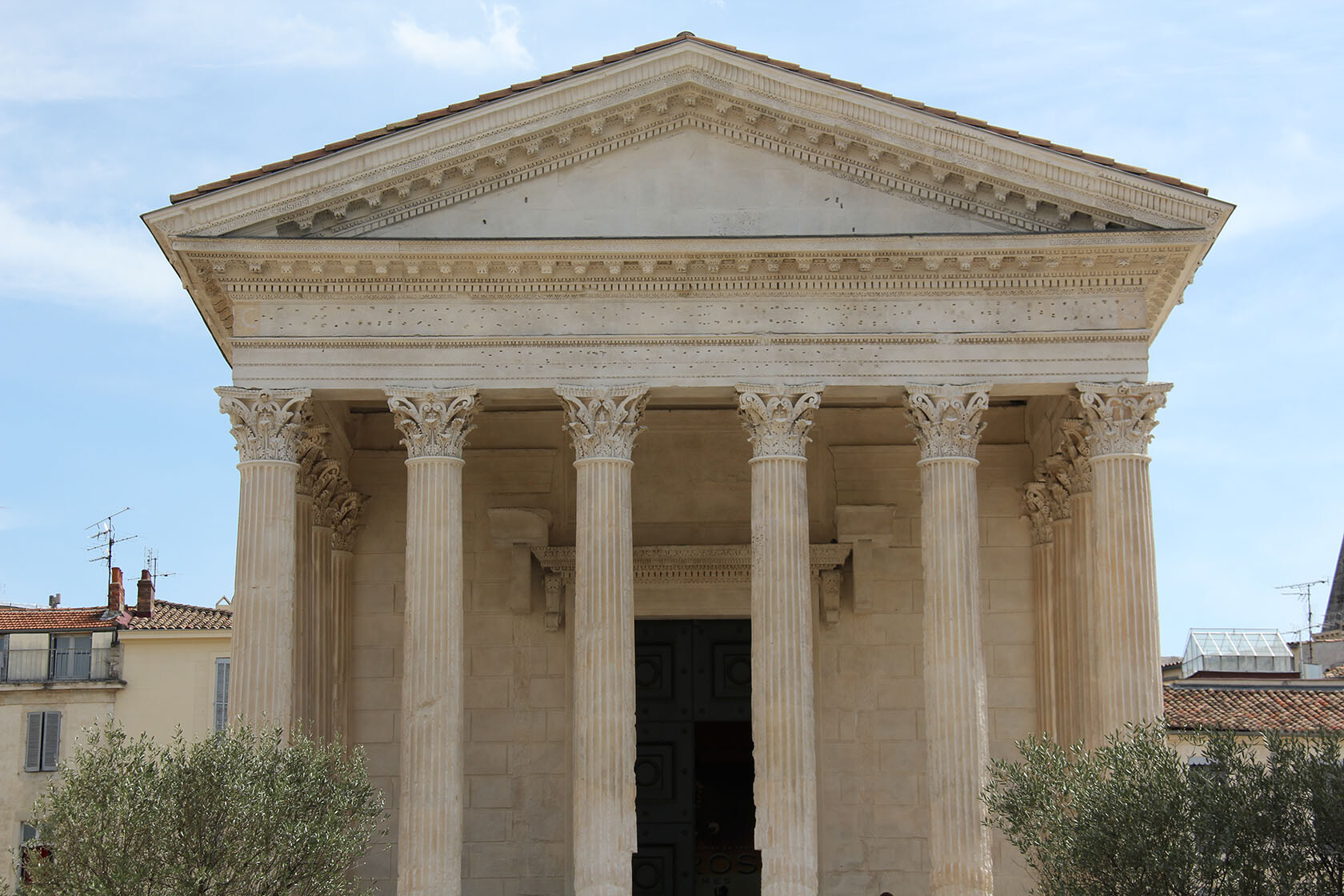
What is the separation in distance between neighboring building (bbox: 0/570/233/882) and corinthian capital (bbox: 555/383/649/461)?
17.1 meters

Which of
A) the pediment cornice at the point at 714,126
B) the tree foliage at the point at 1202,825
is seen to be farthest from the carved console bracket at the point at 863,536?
the tree foliage at the point at 1202,825

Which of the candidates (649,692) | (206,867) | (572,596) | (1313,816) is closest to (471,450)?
(572,596)

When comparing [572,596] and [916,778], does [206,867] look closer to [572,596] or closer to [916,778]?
[572,596]

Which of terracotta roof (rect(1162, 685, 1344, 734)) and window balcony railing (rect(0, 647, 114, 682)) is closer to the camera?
terracotta roof (rect(1162, 685, 1344, 734))

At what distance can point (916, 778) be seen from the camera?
922 inches

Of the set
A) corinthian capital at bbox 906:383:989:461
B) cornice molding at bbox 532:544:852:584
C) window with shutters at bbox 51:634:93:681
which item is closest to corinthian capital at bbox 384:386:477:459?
cornice molding at bbox 532:544:852:584

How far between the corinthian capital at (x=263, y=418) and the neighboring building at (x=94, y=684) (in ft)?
51.4

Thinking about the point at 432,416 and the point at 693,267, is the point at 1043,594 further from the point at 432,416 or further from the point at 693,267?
the point at 432,416

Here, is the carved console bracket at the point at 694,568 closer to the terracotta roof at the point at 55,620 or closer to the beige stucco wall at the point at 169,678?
the beige stucco wall at the point at 169,678

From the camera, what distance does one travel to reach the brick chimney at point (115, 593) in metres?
37.7

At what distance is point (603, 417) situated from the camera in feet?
66.4

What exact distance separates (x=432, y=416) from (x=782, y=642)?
16.0 ft

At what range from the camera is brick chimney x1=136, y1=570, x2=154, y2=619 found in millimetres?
37250

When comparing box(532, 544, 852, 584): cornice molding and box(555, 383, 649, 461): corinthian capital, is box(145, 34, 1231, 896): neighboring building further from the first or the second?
box(532, 544, 852, 584): cornice molding
